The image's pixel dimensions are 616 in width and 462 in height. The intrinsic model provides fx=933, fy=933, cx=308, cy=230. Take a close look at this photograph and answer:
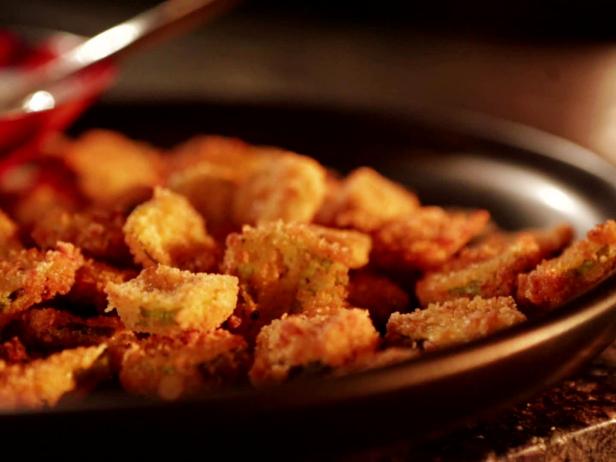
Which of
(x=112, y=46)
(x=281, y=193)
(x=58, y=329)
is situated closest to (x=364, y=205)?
(x=281, y=193)

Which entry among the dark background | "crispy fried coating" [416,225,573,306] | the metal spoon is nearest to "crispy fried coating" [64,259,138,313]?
"crispy fried coating" [416,225,573,306]

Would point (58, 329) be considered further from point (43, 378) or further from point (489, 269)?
point (489, 269)

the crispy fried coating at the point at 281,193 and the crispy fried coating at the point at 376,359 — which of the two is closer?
the crispy fried coating at the point at 376,359

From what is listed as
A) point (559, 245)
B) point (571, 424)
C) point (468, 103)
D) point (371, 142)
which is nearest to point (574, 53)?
point (468, 103)

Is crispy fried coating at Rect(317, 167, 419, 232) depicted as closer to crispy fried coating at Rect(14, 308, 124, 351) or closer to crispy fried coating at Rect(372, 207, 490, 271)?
crispy fried coating at Rect(372, 207, 490, 271)

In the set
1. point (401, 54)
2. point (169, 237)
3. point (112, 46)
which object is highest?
point (401, 54)

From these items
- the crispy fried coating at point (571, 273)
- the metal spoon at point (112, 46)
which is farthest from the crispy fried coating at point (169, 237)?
the metal spoon at point (112, 46)

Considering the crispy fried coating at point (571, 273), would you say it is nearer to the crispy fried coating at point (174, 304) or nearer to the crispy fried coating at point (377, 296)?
the crispy fried coating at point (377, 296)
